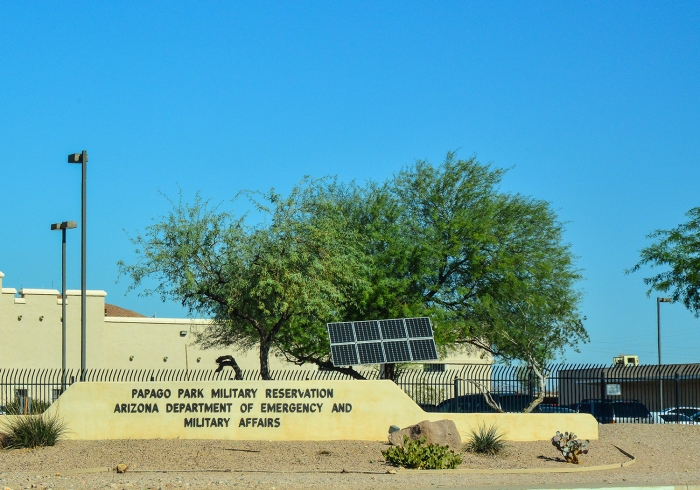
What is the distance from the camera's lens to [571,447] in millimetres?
20562

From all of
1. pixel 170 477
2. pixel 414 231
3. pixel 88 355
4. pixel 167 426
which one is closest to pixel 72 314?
pixel 88 355

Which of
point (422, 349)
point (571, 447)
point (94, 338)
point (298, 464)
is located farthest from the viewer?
point (94, 338)

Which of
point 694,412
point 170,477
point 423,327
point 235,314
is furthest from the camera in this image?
point 694,412

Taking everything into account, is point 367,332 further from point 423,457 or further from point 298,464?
point 423,457

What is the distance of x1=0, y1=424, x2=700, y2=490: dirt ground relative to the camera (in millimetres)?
16656

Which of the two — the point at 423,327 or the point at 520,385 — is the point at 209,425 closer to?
the point at 423,327

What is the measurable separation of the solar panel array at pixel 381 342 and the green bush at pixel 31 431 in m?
7.10

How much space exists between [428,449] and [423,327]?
6536mm

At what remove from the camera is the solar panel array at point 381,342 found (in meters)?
25.1

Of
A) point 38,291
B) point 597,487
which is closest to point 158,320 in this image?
point 38,291

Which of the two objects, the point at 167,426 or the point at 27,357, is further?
the point at 27,357

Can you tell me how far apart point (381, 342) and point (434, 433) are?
15.3 ft

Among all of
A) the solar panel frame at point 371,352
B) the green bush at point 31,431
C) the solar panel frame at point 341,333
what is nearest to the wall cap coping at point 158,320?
the solar panel frame at point 341,333

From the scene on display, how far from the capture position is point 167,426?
23.3 m
